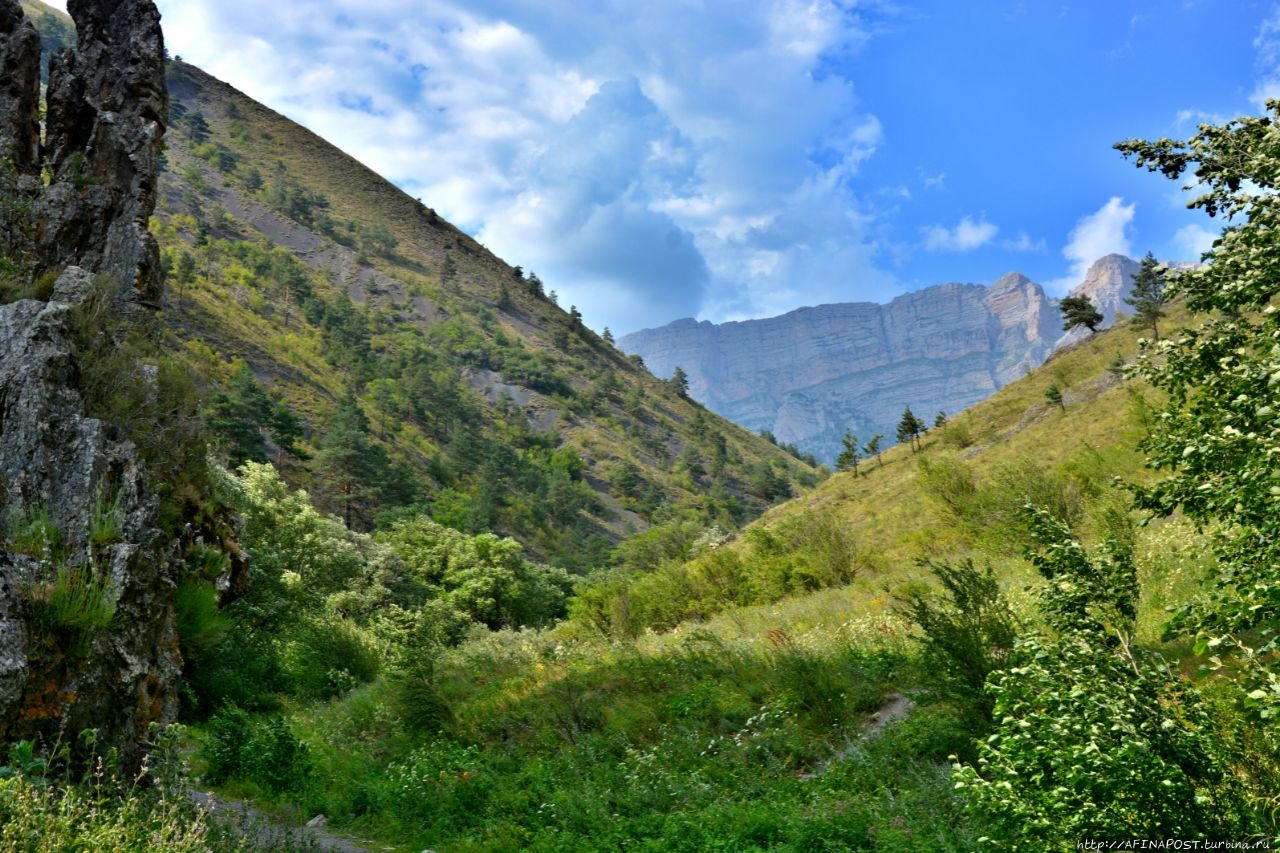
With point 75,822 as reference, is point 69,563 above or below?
above

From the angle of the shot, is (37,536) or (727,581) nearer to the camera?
(37,536)

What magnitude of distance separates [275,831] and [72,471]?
15.6 ft

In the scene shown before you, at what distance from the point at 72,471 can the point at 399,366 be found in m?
95.2

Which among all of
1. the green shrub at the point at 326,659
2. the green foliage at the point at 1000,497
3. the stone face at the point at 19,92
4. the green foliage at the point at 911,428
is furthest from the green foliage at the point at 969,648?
the green foliage at the point at 911,428

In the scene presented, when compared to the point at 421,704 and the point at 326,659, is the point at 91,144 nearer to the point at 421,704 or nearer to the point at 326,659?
the point at 421,704

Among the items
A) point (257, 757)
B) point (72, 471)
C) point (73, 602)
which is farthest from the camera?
point (257, 757)

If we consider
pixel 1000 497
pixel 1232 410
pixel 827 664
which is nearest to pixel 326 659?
pixel 827 664

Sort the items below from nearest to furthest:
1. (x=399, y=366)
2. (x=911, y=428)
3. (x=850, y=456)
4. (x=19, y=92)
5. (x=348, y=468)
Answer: (x=19, y=92) < (x=348, y=468) < (x=911, y=428) < (x=850, y=456) < (x=399, y=366)

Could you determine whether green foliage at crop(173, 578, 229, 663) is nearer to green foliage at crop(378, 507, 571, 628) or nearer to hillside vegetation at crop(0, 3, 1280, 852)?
hillside vegetation at crop(0, 3, 1280, 852)

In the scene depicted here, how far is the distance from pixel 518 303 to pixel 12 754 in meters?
146

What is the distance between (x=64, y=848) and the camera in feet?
11.9

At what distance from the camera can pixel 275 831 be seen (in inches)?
311

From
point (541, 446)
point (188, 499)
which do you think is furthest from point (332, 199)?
point (188, 499)

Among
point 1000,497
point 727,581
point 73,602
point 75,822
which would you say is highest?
point 1000,497
